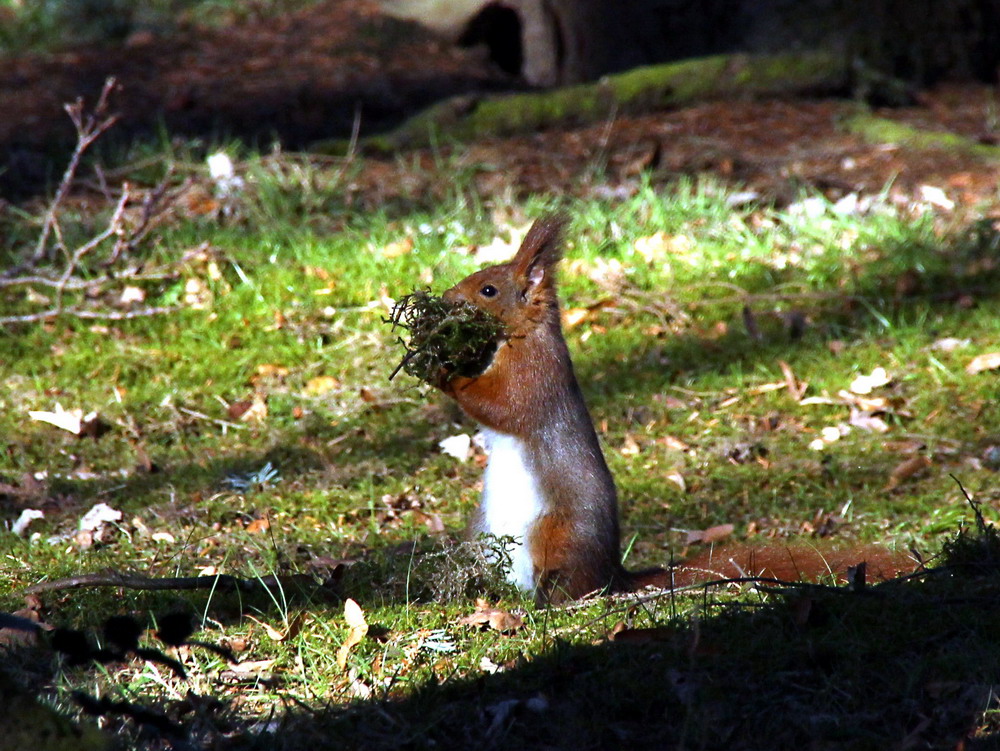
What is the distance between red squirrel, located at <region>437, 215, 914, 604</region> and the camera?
3182 mm

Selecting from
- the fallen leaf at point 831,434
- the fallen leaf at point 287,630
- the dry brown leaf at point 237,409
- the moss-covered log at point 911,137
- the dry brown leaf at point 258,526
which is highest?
the fallen leaf at point 287,630

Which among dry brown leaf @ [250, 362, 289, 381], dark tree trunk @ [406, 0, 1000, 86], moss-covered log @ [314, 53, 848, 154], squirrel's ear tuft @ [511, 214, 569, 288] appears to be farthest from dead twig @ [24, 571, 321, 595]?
dark tree trunk @ [406, 0, 1000, 86]

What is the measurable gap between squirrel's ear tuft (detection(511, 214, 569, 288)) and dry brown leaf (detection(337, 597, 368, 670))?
1.09m

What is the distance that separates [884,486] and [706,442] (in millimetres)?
662

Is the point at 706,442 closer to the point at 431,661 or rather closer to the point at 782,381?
the point at 782,381

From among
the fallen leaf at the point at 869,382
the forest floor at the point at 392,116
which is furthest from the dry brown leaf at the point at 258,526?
the forest floor at the point at 392,116

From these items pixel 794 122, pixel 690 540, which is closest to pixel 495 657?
pixel 690 540

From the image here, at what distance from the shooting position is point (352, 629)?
2.79 meters

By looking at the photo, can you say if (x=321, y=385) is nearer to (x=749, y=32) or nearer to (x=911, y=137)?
(x=911, y=137)

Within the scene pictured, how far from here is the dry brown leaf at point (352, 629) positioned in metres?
2.70

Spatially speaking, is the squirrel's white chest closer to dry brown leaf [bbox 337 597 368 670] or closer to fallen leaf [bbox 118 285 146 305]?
dry brown leaf [bbox 337 597 368 670]

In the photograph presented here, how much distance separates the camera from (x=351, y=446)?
4535 mm

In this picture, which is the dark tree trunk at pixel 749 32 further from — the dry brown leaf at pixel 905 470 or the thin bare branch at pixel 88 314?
the dry brown leaf at pixel 905 470

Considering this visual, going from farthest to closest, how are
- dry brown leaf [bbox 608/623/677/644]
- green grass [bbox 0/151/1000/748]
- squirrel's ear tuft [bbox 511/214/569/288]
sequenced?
1. squirrel's ear tuft [bbox 511/214/569/288]
2. dry brown leaf [bbox 608/623/677/644]
3. green grass [bbox 0/151/1000/748]
